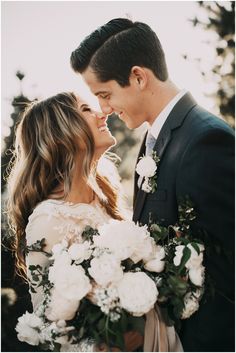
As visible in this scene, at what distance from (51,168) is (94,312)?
1522 millimetres

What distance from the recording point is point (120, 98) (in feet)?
11.2

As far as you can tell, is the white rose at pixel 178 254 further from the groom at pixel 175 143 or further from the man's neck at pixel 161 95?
the man's neck at pixel 161 95

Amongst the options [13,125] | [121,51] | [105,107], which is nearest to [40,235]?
[105,107]

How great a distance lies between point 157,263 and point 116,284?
0.89ft

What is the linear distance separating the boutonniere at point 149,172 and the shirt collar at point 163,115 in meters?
0.28

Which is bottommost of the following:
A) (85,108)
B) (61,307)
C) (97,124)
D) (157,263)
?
(61,307)

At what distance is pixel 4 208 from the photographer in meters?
4.12

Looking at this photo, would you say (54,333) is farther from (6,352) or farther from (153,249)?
(6,352)

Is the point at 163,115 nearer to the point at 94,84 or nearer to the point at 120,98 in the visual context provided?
the point at 120,98

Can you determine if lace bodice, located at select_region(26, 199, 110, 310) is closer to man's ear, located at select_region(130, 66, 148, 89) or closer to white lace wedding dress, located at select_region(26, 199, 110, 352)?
white lace wedding dress, located at select_region(26, 199, 110, 352)

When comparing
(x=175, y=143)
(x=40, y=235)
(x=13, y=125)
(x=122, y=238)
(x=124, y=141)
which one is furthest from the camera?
(x=124, y=141)

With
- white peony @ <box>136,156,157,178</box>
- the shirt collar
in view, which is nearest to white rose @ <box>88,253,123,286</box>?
white peony @ <box>136,156,157,178</box>

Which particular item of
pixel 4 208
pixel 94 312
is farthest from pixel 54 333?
pixel 4 208

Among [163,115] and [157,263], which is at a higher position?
[163,115]
